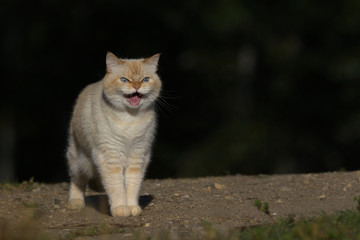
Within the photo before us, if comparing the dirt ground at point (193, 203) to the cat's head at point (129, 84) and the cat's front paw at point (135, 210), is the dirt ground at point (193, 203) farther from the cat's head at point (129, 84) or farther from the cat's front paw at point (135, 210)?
the cat's head at point (129, 84)

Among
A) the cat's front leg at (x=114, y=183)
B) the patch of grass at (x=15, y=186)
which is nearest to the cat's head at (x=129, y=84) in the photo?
the cat's front leg at (x=114, y=183)

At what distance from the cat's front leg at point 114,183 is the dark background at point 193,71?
11.3m

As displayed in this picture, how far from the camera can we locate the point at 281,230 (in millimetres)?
5270

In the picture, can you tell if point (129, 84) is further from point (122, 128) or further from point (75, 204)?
point (75, 204)

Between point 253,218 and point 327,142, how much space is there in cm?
1314

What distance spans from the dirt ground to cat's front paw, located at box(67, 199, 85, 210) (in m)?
0.07

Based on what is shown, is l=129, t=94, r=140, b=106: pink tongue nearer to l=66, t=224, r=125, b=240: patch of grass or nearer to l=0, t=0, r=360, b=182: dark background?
l=66, t=224, r=125, b=240: patch of grass

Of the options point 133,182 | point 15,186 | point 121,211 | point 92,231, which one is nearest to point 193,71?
point 15,186

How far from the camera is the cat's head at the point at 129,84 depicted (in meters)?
6.40

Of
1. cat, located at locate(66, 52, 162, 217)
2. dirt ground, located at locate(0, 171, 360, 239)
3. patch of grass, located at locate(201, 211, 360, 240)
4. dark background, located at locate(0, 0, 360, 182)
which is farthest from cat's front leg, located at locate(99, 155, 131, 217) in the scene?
dark background, located at locate(0, 0, 360, 182)

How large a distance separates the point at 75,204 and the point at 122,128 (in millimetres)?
1139

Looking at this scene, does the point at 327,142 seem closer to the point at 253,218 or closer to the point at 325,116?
the point at 325,116

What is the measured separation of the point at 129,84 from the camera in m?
6.37

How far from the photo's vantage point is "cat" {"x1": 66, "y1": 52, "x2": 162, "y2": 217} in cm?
643
